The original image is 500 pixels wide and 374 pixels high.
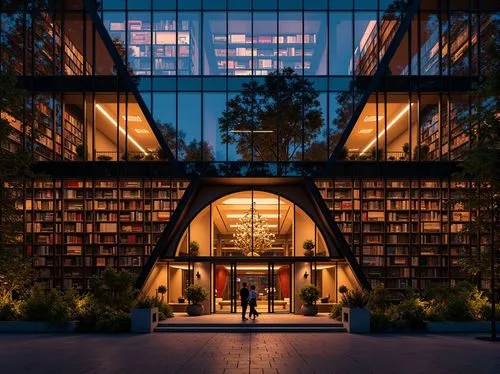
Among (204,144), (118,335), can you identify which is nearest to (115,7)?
(204,144)

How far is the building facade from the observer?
28.5 meters

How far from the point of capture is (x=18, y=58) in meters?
28.8

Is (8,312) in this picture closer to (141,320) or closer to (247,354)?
(141,320)

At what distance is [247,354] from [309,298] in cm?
1239

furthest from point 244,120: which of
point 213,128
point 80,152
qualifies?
point 80,152

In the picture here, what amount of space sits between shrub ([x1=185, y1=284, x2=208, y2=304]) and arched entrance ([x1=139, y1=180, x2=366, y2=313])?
1.53 meters

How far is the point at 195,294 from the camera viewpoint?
91.5 feet

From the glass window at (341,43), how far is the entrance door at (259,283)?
9397mm

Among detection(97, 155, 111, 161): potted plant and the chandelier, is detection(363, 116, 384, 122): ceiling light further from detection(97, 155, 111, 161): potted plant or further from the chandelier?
detection(97, 155, 111, 161): potted plant

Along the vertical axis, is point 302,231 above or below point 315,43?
below

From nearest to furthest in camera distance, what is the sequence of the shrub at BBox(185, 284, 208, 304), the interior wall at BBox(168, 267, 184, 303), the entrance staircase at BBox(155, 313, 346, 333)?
the entrance staircase at BBox(155, 313, 346, 333), the shrub at BBox(185, 284, 208, 304), the interior wall at BBox(168, 267, 184, 303)

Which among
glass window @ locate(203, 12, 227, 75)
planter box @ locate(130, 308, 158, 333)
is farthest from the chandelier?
planter box @ locate(130, 308, 158, 333)

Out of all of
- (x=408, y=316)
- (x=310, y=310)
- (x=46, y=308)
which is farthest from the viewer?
(x=310, y=310)

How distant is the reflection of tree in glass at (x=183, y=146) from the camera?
94.6 feet
